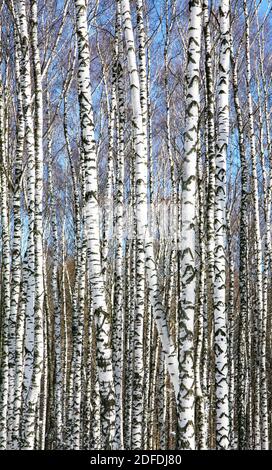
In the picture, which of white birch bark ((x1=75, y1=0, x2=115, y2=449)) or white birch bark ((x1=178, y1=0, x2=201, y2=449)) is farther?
white birch bark ((x1=75, y1=0, x2=115, y2=449))

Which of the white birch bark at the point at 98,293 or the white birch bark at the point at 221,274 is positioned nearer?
the white birch bark at the point at 98,293

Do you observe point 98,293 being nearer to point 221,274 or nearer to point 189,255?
point 189,255

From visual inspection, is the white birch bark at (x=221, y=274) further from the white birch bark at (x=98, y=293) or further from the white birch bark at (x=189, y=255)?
the white birch bark at (x=98, y=293)

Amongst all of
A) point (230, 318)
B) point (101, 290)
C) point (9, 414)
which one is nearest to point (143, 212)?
point (101, 290)

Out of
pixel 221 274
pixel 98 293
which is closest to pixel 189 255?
pixel 98 293

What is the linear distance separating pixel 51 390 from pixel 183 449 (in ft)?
38.1

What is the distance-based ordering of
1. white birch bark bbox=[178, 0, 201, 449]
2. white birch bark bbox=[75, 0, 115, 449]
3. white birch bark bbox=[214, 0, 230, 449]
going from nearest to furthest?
white birch bark bbox=[178, 0, 201, 449] < white birch bark bbox=[75, 0, 115, 449] < white birch bark bbox=[214, 0, 230, 449]

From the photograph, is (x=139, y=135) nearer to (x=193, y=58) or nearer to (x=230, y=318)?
(x=193, y=58)

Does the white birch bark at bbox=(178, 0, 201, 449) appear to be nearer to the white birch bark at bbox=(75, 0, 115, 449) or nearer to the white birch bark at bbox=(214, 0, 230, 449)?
the white birch bark at bbox=(75, 0, 115, 449)

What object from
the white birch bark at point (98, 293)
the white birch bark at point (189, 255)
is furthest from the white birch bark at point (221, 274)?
the white birch bark at point (98, 293)

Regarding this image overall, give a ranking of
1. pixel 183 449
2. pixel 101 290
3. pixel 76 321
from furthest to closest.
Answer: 1. pixel 76 321
2. pixel 101 290
3. pixel 183 449

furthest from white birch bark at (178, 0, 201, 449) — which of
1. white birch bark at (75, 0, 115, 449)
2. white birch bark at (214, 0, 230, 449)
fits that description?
white birch bark at (214, 0, 230, 449)

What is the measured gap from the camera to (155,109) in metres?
15.7
